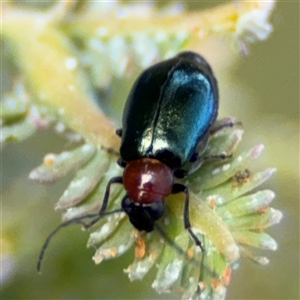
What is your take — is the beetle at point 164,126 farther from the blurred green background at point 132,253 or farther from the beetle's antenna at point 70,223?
the blurred green background at point 132,253

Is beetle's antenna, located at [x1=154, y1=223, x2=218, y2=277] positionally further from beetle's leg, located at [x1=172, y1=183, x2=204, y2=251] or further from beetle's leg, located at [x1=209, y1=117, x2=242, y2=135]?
beetle's leg, located at [x1=209, y1=117, x2=242, y2=135]

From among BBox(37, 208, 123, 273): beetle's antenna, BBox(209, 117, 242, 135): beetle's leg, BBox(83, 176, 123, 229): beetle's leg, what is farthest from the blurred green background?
BBox(209, 117, 242, 135): beetle's leg

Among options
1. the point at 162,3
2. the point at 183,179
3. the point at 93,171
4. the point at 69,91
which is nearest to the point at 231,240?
the point at 183,179

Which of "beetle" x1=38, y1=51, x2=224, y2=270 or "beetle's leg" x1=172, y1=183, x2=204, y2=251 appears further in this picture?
"beetle" x1=38, y1=51, x2=224, y2=270

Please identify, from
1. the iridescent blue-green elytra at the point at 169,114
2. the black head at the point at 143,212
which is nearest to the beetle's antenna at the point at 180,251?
the black head at the point at 143,212

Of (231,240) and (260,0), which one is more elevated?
(260,0)

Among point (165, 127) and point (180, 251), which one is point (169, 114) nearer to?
point (165, 127)

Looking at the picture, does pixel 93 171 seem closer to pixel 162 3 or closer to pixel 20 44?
pixel 20 44
